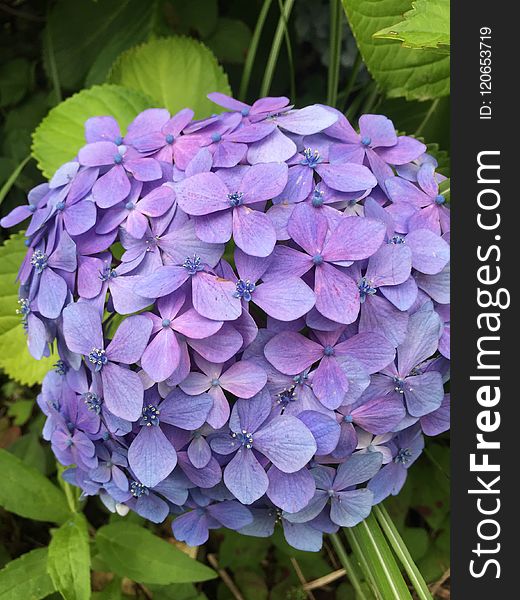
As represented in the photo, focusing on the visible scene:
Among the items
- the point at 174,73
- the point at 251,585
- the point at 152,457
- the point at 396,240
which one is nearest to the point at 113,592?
the point at 251,585

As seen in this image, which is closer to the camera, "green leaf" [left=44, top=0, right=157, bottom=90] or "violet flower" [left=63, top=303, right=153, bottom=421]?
"violet flower" [left=63, top=303, right=153, bottom=421]

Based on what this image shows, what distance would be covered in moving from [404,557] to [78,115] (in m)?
0.69

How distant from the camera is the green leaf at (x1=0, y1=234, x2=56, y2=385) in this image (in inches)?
35.6

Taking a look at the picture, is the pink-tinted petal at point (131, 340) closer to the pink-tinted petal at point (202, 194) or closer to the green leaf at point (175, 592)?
the pink-tinted petal at point (202, 194)

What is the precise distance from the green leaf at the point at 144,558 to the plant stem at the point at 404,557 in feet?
0.67

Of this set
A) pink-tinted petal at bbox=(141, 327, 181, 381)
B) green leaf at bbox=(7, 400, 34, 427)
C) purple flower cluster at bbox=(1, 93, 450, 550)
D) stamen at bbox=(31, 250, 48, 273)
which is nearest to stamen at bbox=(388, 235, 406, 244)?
purple flower cluster at bbox=(1, 93, 450, 550)

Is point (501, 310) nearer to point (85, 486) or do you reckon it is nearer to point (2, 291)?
point (85, 486)

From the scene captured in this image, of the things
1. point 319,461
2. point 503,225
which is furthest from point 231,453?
point 503,225

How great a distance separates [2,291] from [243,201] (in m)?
0.46

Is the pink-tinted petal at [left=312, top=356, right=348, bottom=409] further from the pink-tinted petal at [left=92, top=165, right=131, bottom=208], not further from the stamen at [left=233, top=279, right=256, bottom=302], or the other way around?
the pink-tinted petal at [left=92, top=165, right=131, bottom=208]

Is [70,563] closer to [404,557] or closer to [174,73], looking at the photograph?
[404,557]

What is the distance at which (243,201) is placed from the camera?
0.58m

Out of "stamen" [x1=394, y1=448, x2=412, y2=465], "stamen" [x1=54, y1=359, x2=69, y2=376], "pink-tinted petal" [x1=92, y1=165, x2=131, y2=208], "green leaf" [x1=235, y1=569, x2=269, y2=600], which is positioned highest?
"pink-tinted petal" [x1=92, y1=165, x2=131, y2=208]

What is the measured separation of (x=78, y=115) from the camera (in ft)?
3.02
